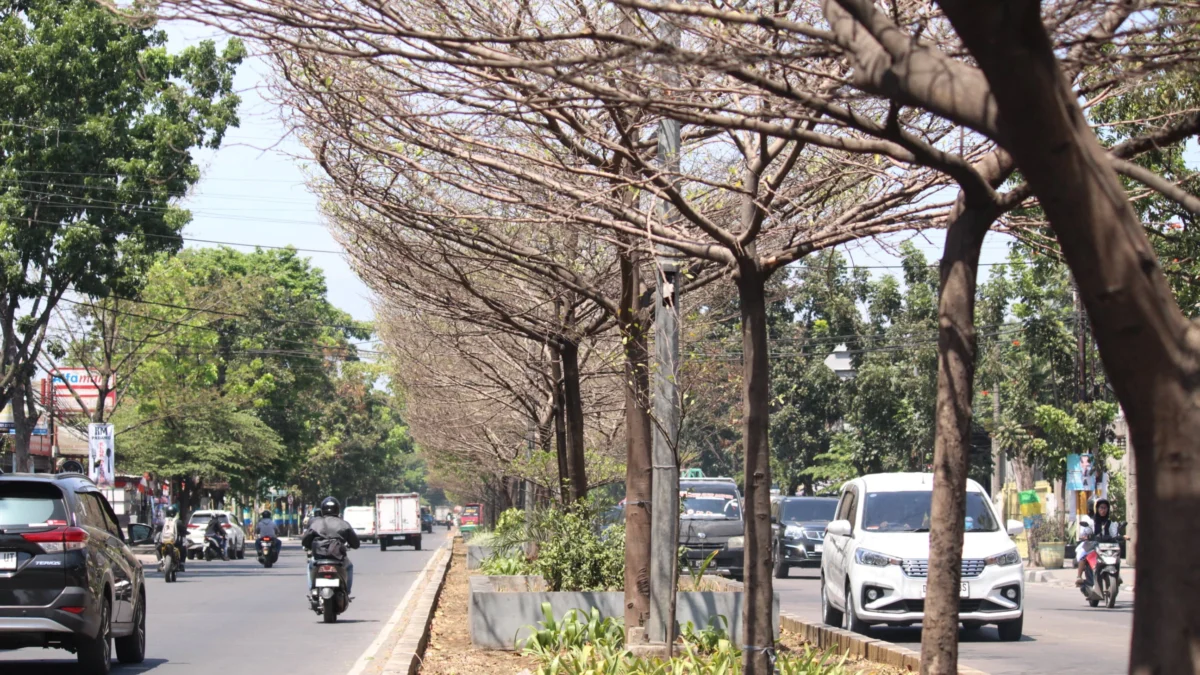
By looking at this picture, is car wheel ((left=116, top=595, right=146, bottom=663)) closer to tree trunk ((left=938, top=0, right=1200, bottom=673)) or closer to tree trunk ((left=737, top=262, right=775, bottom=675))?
tree trunk ((left=737, top=262, right=775, bottom=675))

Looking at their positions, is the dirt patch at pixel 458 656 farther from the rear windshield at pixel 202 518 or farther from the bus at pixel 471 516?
the bus at pixel 471 516

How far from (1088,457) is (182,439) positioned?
33.6 m

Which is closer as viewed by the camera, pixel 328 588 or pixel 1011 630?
pixel 1011 630

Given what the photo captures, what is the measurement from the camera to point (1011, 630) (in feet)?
52.9

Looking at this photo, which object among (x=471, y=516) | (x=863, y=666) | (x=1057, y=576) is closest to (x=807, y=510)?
(x=1057, y=576)

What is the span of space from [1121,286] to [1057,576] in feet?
91.5

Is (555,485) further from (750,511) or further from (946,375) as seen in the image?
(946,375)

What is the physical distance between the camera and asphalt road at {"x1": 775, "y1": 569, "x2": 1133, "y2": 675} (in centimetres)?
1334

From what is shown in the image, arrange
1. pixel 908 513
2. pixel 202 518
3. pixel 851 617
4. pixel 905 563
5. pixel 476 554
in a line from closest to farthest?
pixel 905 563
pixel 851 617
pixel 908 513
pixel 476 554
pixel 202 518

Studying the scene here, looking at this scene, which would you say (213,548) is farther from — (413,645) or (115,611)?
Answer: (413,645)

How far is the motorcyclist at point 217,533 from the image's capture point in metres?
46.1


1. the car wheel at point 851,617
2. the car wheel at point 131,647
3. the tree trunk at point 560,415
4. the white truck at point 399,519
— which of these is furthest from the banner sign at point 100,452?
the white truck at point 399,519

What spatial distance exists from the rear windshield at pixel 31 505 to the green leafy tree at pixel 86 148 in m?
17.4

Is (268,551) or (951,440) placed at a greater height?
(951,440)
